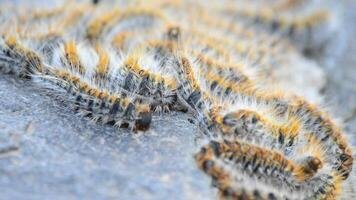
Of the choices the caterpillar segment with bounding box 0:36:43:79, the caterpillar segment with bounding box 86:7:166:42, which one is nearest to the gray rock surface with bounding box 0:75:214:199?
the caterpillar segment with bounding box 0:36:43:79

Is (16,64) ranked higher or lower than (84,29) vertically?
lower

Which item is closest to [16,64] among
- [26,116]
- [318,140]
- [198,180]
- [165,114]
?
[26,116]

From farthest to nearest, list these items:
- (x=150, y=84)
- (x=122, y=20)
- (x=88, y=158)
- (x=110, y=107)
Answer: (x=122, y=20) < (x=150, y=84) < (x=110, y=107) < (x=88, y=158)

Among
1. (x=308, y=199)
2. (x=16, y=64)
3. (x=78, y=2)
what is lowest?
A: (x=308, y=199)

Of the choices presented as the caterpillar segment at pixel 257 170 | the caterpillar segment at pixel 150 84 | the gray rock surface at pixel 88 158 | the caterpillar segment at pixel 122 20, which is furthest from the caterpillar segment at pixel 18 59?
the caterpillar segment at pixel 257 170

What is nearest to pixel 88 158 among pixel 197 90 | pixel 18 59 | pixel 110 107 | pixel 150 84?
pixel 110 107

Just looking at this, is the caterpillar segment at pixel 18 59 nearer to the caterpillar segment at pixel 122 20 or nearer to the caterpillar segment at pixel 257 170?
the caterpillar segment at pixel 122 20

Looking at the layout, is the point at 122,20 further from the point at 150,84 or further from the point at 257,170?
the point at 257,170

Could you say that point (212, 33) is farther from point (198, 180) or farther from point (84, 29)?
point (198, 180)
